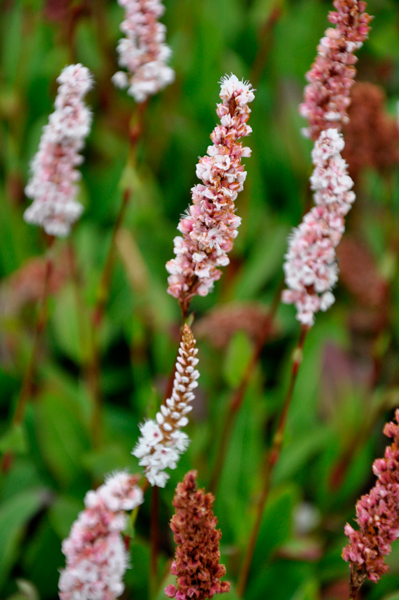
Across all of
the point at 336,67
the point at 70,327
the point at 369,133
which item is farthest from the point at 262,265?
the point at 336,67

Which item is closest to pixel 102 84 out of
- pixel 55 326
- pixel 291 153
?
pixel 291 153

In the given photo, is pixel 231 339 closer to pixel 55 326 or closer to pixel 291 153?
pixel 55 326

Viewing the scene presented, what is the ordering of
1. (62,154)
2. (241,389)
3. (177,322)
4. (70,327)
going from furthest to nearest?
(177,322), (70,327), (241,389), (62,154)

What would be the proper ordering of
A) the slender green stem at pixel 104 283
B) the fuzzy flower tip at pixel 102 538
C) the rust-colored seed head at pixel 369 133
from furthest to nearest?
1. the rust-colored seed head at pixel 369 133
2. the slender green stem at pixel 104 283
3. the fuzzy flower tip at pixel 102 538

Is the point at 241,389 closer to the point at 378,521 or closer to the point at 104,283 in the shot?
the point at 104,283

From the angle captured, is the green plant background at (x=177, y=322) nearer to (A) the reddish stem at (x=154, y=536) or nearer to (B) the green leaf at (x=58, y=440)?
(B) the green leaf at (x=58, y=440)

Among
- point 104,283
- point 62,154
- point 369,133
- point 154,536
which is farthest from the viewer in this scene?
point 369,133

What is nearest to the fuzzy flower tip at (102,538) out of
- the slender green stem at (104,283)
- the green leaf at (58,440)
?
the slender green stem at (104,283)
